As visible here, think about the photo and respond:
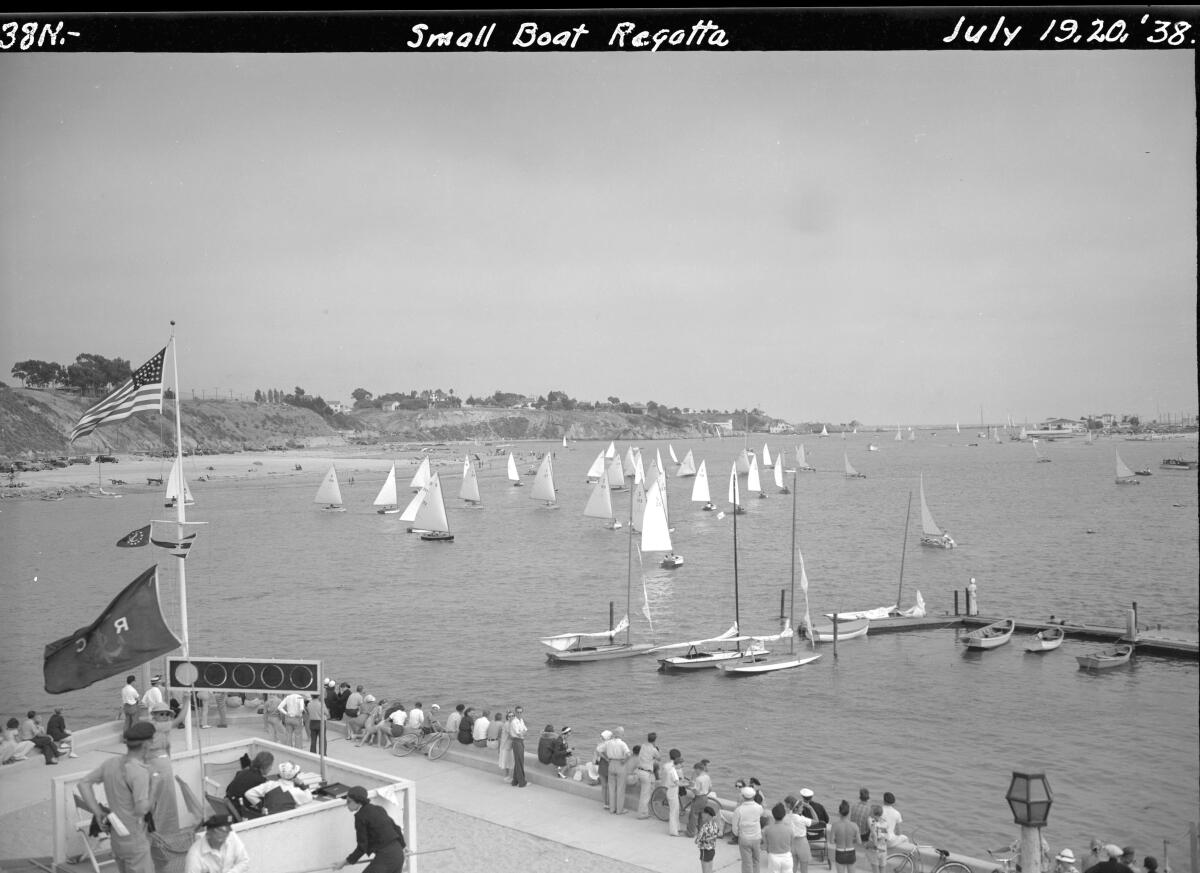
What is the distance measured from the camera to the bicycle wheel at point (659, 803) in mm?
11609

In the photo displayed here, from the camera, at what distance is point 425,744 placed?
1434 cm

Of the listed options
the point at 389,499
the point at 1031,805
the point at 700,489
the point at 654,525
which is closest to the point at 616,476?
the point at 700,489

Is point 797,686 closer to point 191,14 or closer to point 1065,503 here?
point 191,14

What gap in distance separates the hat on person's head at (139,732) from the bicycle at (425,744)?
24.1ft

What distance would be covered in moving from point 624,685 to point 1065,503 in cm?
7603

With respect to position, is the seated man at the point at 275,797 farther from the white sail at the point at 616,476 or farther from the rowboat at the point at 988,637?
the white sail at the point at 616,476

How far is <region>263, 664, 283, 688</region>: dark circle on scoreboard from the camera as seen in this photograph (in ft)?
30.5

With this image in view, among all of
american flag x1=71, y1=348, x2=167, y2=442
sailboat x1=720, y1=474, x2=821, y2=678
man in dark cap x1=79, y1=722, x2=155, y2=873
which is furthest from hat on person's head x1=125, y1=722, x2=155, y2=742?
sailboat x1=720, y1=474, x2=821, y2=678

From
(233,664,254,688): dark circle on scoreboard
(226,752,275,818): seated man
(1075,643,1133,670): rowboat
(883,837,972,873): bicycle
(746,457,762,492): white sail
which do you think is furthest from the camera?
(746,457,762,492): white sail

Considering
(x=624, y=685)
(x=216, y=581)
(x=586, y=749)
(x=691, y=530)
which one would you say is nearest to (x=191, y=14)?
(x=586, y=749)

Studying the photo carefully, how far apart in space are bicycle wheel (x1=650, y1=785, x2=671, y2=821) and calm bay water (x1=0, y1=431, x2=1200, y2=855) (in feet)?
24.0

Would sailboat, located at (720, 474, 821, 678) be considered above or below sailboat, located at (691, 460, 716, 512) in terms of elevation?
below

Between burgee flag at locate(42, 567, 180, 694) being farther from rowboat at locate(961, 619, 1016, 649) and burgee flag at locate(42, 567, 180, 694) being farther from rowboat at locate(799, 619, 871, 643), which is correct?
rowboat at locate(961, 619, 1016, 649)

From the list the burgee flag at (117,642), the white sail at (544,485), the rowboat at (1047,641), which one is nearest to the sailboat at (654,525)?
the rowboat at (1047,641)
